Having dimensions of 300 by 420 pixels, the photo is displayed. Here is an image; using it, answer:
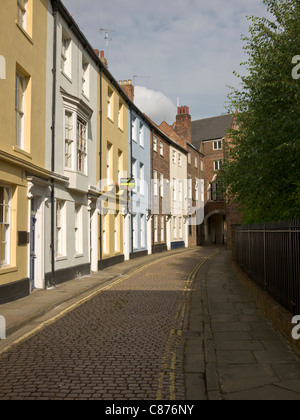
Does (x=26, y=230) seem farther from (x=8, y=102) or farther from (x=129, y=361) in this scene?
(x=129, y=361)

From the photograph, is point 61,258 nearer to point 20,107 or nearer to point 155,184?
point 20,107

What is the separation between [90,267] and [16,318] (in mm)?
8845

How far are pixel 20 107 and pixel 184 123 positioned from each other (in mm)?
32570

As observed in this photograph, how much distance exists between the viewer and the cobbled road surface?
4547 millimetres

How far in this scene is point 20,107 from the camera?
11133mm

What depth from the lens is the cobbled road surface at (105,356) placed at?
455 cm

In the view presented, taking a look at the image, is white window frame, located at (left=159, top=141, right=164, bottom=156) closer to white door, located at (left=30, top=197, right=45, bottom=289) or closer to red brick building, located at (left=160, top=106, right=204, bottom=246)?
red brick building, located at (left=160, top=106, right=204, bottom=246)

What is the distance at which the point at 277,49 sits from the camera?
1178 centimetres

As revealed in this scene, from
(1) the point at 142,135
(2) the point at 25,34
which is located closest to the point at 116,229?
(1) the point at 142,135

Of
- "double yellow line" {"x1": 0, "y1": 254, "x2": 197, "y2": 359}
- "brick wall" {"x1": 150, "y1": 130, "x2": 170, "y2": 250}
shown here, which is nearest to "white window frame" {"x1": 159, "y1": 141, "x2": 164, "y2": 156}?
"brick wall" {"x1": 150, "y1": 130, "x2": 170, "y2": 250}

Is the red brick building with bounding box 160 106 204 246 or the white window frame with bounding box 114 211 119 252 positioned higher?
the red brick building with bounding box 160 106 204 246

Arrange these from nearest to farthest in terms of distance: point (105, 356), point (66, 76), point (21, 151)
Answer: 1. point (105, 356)
2. point (21, 151)
3. point (66, 76)

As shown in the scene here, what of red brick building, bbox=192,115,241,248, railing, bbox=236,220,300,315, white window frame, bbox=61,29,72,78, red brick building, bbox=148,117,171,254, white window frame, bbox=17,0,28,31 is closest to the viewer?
railing, bbox=236,220,300,315

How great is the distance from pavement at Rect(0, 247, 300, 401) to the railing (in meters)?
0.60
